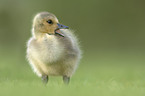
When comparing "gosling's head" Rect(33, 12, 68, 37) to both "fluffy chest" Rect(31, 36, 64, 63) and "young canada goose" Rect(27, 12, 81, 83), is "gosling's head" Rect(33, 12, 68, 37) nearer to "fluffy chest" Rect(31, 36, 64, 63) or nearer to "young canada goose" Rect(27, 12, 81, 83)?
"young canada goose" Rect(27, 12, 81, 83)

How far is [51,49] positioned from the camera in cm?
561

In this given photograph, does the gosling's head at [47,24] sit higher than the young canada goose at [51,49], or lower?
higher

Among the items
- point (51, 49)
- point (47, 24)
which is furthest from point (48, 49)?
point (47, 24)

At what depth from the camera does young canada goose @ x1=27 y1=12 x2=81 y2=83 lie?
5609 mm

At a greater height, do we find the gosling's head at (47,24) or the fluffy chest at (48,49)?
the gosling's head at (47,24)

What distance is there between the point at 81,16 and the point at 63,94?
14.0 m

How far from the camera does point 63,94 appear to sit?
14.0ft

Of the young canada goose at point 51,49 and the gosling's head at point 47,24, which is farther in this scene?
the gosling's head at point 47,24

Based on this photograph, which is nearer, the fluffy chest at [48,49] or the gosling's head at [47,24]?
the fluffy chest at [48,49]

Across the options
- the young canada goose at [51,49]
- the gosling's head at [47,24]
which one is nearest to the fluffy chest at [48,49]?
the young canada goose at [51,49]

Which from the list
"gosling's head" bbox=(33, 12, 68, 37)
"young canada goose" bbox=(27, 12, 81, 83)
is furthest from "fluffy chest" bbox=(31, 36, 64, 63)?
"gosling's head" bbox=(33, 12, 68, 37)

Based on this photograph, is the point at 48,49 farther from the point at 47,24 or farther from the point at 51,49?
the point at 47,24

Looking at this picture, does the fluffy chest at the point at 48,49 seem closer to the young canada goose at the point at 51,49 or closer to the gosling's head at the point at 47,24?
the young canada goose at the point at 51,49

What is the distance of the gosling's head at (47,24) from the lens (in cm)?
582
